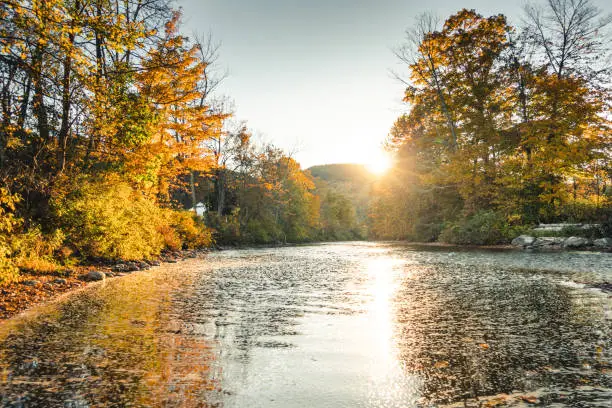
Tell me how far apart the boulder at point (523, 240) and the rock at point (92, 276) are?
71.7 feet

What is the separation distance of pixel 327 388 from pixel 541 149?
26832 mm

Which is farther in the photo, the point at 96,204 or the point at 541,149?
the point at 541,149

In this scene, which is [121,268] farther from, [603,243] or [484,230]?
[484,230]

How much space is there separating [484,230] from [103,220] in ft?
76.6

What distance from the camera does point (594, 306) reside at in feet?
22.7

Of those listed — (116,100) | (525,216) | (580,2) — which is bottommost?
(525,216)

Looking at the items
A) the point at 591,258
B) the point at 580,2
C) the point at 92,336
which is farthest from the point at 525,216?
the point at 92,336

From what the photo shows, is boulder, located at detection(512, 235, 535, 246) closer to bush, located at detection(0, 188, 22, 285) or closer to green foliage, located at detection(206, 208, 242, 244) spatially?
green foliage, located at detection(206, 208, 242, 244)

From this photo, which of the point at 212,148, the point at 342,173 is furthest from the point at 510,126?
the point at 342,173

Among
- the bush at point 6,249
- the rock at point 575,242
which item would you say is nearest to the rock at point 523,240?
the rock at point 575,242

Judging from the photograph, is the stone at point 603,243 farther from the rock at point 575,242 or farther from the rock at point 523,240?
the rock at point 523,240

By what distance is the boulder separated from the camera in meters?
22.7

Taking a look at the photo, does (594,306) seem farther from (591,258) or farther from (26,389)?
(591,258)

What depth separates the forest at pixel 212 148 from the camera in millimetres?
10164
